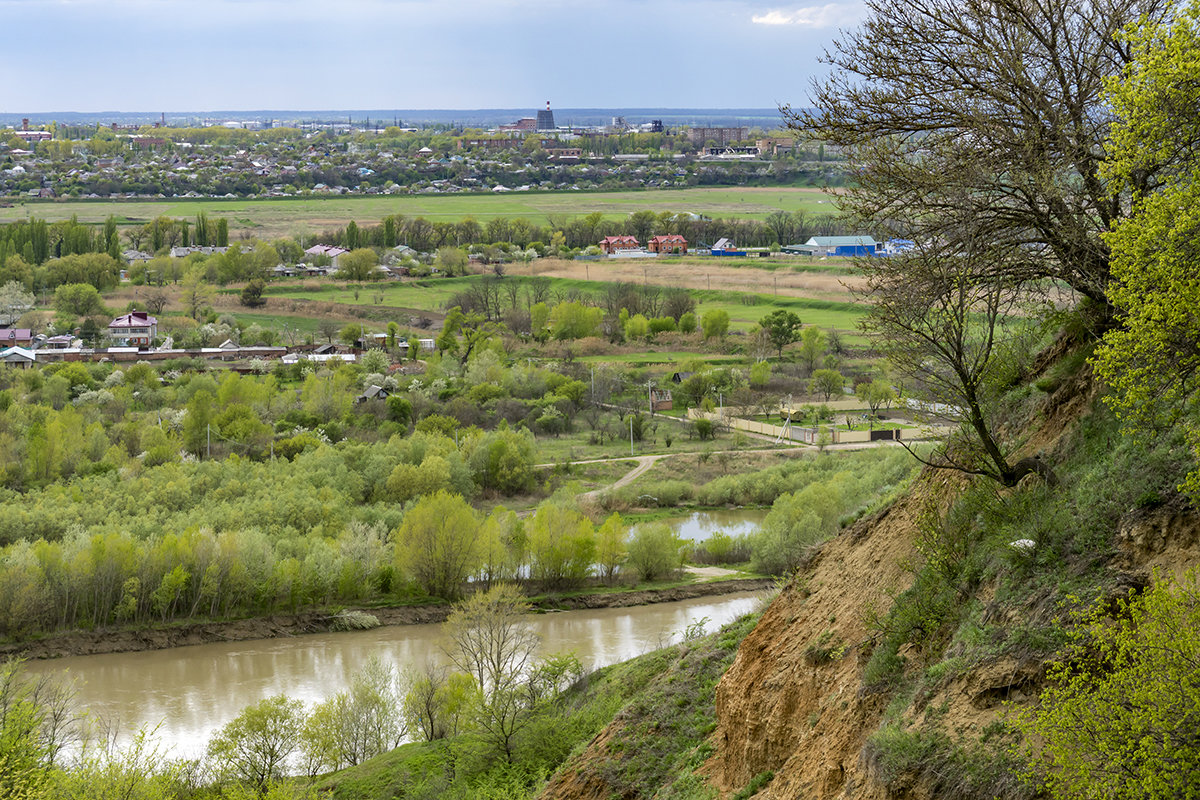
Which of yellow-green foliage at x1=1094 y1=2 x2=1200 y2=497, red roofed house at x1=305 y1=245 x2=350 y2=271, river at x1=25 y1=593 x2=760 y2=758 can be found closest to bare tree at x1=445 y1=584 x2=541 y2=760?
river at x1=25 y1=593 x2=760 y2=758

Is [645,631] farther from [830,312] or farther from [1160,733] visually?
Answer: [830,312]

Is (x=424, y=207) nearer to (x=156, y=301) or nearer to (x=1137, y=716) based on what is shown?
(x=156, y=301)

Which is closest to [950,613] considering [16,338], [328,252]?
[16,338]

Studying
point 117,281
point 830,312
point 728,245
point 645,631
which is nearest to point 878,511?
point 645,631

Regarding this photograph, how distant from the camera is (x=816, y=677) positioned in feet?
38.8

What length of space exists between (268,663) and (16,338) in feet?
165

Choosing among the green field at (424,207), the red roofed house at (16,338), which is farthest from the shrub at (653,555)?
the green field at (424,207)

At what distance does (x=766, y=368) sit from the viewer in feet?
218

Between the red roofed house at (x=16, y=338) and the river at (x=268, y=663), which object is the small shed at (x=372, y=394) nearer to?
the river at (x=268, y=663)

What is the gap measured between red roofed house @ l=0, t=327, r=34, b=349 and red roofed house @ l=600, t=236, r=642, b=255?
2288 inches

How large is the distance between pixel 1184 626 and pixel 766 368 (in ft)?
196

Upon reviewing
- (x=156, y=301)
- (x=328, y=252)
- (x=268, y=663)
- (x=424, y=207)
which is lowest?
(x=268, y=663)

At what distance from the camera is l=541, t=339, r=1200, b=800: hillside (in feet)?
28.8

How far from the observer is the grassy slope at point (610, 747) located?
49.3 feet
